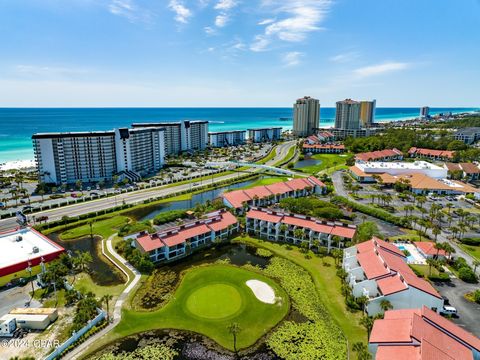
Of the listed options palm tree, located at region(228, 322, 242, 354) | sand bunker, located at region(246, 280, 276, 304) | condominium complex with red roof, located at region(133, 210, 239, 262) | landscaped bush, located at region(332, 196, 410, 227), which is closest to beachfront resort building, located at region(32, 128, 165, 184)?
condominium complex with red roof, located at region(133, 210, 239, 262)

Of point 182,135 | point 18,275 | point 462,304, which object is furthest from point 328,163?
point 18,275

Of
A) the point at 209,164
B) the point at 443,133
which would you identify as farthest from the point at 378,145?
the point at 209,164

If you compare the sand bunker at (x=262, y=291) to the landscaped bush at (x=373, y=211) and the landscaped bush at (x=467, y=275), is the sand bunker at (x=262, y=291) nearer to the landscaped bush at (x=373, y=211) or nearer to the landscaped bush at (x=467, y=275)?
the landscaped bush at (x=467, y=275)

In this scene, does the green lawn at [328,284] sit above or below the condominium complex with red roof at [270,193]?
below

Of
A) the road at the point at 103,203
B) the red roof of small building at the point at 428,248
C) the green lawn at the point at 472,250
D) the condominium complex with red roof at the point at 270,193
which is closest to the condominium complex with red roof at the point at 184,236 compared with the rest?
the condominium complex with red roof at the point at 270,193

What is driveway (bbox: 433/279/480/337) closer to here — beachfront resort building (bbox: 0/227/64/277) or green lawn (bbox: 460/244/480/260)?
green lawn (bbox: 460/244/480/260)

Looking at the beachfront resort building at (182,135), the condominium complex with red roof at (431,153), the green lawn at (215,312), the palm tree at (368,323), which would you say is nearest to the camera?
the palm tree at (368,323)

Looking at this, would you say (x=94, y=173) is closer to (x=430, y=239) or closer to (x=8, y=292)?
(x=8, y=292)
